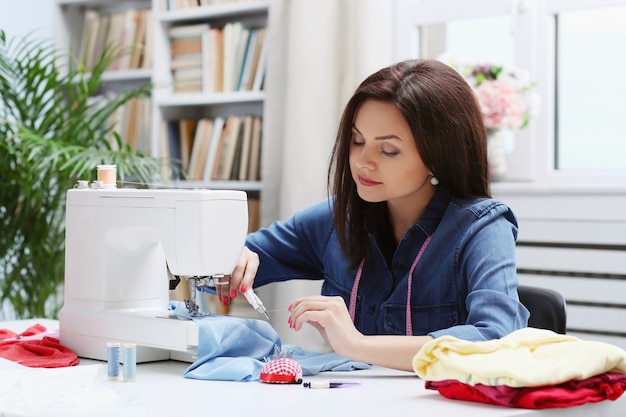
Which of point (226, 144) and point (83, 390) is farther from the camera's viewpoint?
point (226, 144)

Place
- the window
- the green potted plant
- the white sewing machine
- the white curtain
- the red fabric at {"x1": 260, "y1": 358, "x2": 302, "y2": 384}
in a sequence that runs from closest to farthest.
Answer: the red fabric at {"x1": 260, "y1": 358, "x2": 302, "y2": 384} < the white sewing machine < the window < the green potted plant < the white curtain

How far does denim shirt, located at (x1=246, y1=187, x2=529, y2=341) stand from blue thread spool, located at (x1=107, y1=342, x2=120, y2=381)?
0.53 m

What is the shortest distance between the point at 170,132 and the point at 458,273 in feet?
8.21

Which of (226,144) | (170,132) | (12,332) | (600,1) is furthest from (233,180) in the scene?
(12,332)

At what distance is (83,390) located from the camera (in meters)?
1.29

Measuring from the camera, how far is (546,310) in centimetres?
185

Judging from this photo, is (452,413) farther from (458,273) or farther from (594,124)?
(594,124)

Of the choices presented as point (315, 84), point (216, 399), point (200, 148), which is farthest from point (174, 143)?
point (216, 399)

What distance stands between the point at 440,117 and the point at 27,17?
3.03 metres

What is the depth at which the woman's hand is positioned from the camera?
178cm

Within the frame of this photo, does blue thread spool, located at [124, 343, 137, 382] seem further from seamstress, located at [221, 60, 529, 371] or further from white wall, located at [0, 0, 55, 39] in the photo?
white wall, located at [0, 0, 55, 39]

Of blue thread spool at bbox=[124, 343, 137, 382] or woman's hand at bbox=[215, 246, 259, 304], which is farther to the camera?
woman's hand at bbox=[215, 246, 259, 304]

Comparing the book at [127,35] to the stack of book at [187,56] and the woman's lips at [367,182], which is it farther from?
the woman's lips at [367,182]

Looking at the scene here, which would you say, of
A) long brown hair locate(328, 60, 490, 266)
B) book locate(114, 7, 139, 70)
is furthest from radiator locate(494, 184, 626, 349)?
book locate(114, 7, 139, 70)
